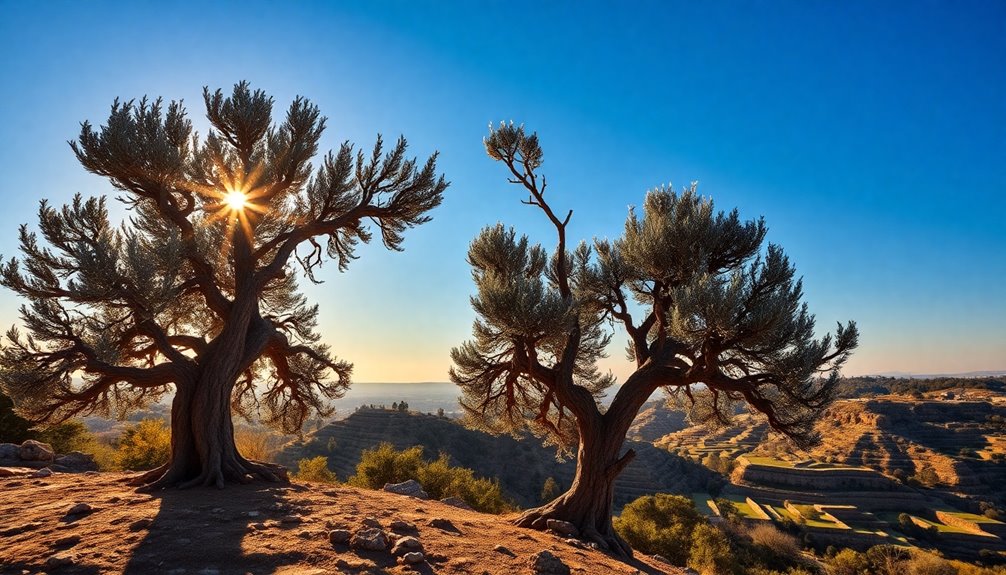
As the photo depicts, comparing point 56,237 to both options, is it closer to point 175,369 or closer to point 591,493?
point 175,369

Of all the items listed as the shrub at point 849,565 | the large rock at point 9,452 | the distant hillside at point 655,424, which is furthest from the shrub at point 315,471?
the distant hillside at point 655,424

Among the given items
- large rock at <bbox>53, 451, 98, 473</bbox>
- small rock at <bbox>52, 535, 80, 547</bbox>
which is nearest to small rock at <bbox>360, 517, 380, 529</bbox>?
small rock at <bbox>52, 535, 80, 547</bbox>

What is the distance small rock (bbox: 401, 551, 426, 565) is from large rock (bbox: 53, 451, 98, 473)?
1119 centimetres

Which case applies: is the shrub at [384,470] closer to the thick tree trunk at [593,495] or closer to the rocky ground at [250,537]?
the thick tree trunk at [593,495]

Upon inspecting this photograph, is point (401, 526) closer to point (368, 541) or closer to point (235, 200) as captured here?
point (368, 541)

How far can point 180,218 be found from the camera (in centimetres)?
901

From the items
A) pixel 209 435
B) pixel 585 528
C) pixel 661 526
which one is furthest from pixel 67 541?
pixel 661 526

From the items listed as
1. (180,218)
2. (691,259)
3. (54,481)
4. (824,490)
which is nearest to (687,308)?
(691,259)

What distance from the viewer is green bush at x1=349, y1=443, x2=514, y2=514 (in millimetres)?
14031

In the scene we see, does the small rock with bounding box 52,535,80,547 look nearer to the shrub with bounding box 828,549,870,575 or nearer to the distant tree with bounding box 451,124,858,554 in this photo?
→ the distant tree with bounding box 451,124,858,554

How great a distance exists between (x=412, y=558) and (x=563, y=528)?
457cm

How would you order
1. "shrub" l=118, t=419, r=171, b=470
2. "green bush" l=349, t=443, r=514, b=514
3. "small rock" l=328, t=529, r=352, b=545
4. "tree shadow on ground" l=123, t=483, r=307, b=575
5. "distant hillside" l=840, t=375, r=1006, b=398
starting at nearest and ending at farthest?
"tree shadow on ground" l=123, t=483, r=307, b=575, "small rock" l=328, t=529, r=352, b=545, "shrub" l=118, t=419, r=171, b=470, "green bush" l=349, t=443, r=514, b=514, "distant hillside" l=840, t=375, r=1006, b=398

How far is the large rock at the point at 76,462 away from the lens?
10453mm

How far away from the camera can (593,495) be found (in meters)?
8.53
